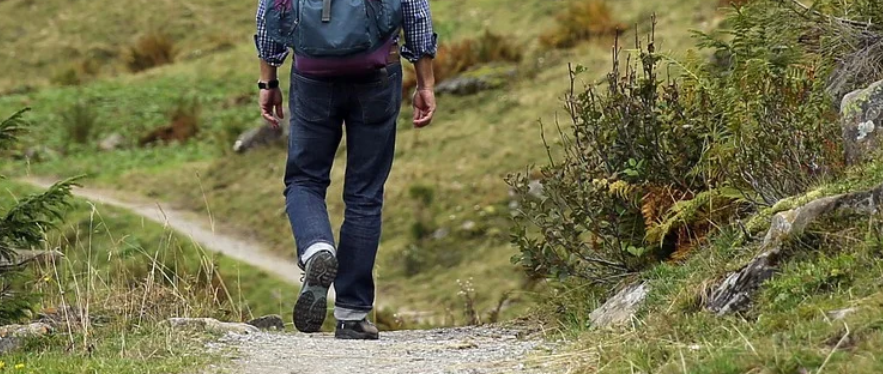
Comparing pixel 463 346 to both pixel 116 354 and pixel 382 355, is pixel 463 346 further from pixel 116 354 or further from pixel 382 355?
pixel 116 354

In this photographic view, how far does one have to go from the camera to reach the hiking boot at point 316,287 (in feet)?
17.1

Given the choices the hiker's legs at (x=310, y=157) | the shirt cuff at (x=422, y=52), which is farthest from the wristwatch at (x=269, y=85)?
the shirt cuff at (x=422, y=52)

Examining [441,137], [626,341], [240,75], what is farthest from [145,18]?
[626,341]

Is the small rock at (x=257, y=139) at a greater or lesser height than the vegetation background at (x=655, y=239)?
lesser

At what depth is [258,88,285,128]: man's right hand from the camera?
5.63 meters

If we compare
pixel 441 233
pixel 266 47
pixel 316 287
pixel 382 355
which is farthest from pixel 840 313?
pixel 441 233

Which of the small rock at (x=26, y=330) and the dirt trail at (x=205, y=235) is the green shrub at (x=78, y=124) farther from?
the small rock at (x=26, y=330)

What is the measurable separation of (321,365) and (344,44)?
48.2 inches

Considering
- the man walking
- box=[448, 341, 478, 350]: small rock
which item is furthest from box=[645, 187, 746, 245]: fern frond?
the man walking

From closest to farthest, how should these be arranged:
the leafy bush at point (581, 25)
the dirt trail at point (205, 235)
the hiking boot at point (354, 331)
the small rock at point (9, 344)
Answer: the small rock at point (9, 344)
the hiking boot at point (354, 331)
the dirt trail at point (205, 235)
the leafy bush at point (581, 25)

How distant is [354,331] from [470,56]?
14380 mm

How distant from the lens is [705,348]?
3859mm

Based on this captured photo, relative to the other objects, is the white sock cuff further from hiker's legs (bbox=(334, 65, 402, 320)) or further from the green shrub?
the green shrub

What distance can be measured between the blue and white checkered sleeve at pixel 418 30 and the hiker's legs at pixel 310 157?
36 centimetres
